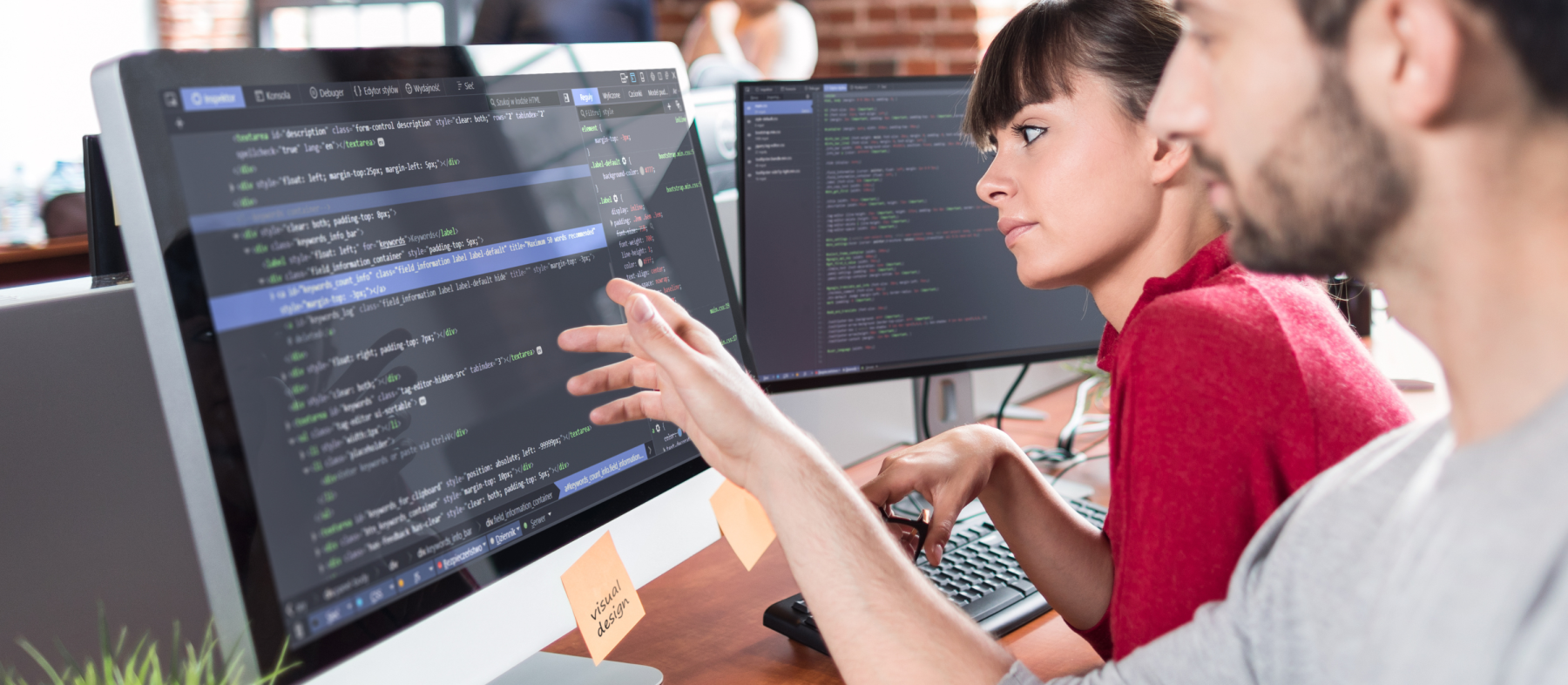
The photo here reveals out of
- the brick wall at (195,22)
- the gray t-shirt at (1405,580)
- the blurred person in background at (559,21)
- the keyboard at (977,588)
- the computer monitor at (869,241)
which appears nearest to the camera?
the gray t-shirt at (1405,580)

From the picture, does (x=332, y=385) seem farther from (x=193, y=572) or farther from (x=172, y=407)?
(x=193, y=572)

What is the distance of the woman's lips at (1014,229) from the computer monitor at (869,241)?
0.24 m

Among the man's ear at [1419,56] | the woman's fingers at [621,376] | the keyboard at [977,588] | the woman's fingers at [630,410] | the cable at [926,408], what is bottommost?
the keyboard at [977,588]

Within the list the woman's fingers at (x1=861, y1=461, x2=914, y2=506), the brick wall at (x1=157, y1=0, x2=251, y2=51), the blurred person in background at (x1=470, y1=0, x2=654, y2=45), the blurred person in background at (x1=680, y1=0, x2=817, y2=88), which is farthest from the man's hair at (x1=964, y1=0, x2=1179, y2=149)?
the brick wall at (x1=157, y1=0, x2=251, y2=51)

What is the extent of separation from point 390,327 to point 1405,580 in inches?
22.6

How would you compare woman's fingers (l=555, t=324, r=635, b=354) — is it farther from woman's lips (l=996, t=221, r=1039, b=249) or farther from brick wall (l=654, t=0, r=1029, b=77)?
brick wall (l=654, t=0, r=1029, b=77)

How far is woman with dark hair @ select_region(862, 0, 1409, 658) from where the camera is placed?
0.70 meters

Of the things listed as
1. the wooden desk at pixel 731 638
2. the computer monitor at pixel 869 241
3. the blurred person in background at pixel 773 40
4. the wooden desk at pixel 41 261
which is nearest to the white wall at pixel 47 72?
the wooden desk at pixel 41 261

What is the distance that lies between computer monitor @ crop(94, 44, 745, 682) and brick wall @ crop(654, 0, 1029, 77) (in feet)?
10.5

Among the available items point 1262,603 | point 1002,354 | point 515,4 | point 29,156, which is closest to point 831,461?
point 1262,603

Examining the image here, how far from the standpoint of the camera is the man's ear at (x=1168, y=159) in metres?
0.92

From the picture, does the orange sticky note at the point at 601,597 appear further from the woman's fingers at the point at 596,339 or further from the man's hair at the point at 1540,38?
the man's hair at the point at 1540,38

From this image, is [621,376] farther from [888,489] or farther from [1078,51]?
[1078,51]

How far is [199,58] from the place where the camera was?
59 cm
